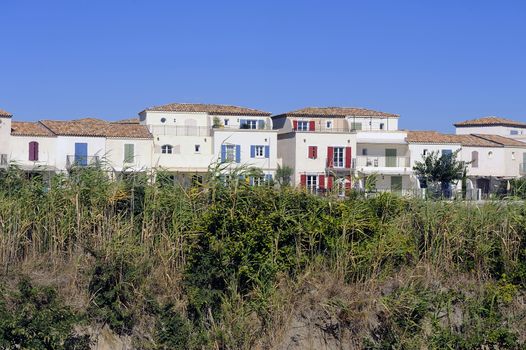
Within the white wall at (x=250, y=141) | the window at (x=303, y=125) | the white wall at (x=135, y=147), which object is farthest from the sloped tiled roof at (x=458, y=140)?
the white wall at (x=135, y=147)

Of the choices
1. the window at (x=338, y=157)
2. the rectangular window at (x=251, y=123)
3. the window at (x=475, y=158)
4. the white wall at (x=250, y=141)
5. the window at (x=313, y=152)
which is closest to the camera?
the white wall at (x=250, y=141)

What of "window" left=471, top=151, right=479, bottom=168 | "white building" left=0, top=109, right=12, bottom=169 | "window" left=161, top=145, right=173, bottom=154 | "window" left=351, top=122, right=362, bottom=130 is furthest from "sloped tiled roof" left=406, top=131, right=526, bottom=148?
"white building" left=0, top=109, right=12, bottom=169

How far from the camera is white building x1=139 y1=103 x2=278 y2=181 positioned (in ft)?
165

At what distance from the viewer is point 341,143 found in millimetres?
54312

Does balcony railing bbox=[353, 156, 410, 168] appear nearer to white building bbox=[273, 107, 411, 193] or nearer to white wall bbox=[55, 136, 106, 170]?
white building bbox=[273, 107, 411, 193]

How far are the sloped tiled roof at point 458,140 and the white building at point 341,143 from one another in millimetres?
1248

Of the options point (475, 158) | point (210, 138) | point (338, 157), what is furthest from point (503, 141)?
point (210, 138)

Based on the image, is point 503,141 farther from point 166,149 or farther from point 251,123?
point 166,149

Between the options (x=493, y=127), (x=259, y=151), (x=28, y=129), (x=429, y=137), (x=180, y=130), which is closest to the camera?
(x=28, y=129)

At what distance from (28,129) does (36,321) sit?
135ft

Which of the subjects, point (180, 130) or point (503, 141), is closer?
point (180, 130)

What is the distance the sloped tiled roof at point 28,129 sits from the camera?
4848 centimetres

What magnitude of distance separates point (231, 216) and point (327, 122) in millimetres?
45563

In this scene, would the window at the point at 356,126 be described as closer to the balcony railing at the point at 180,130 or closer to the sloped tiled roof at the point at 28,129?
the balcony railing at the point at 180,130
